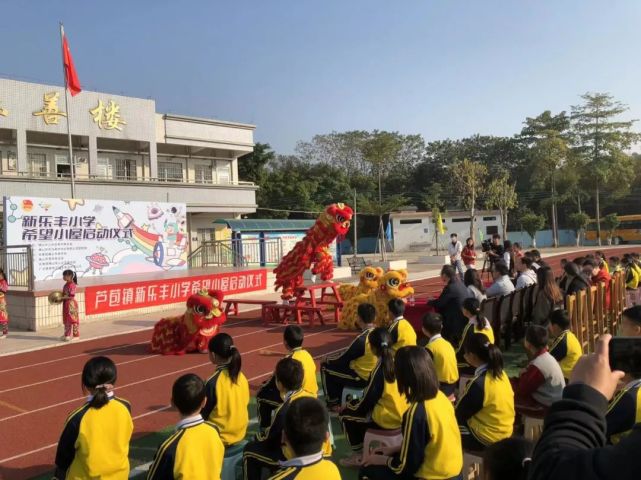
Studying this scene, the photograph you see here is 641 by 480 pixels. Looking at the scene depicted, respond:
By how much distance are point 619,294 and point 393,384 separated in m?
7.59

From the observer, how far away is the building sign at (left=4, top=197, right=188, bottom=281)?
14133mm

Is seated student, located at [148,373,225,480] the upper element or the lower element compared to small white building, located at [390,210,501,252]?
lower

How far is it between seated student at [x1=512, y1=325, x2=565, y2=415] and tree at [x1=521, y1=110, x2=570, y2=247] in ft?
145

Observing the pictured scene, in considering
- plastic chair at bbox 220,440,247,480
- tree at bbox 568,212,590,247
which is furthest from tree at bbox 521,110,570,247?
plastic chair at bbox 220,440,247,480

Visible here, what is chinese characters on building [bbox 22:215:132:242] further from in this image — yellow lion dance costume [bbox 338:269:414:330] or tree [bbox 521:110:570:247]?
tree [bbox 521:110:570:247]

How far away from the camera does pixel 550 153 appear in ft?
147

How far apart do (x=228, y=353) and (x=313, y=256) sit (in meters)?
8.51

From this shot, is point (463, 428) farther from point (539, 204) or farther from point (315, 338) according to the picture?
point (539, 204)

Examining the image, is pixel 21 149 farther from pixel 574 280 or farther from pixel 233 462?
pixel 233 462

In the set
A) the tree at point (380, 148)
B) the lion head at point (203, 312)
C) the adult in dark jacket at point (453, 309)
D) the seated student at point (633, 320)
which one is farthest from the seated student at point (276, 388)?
the tree at point (380, 148)

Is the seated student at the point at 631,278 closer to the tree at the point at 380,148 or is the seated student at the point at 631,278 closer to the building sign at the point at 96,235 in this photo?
the building sign at the point at 96,235

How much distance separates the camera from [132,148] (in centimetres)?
2823

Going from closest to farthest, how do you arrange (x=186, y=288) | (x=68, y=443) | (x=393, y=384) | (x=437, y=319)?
(x=68, y=443) < (x=393, y=384) < (x=437, y=319) < (x=186, y=288)

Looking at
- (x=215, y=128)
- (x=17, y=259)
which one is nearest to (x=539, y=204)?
(x=215, y=128)
